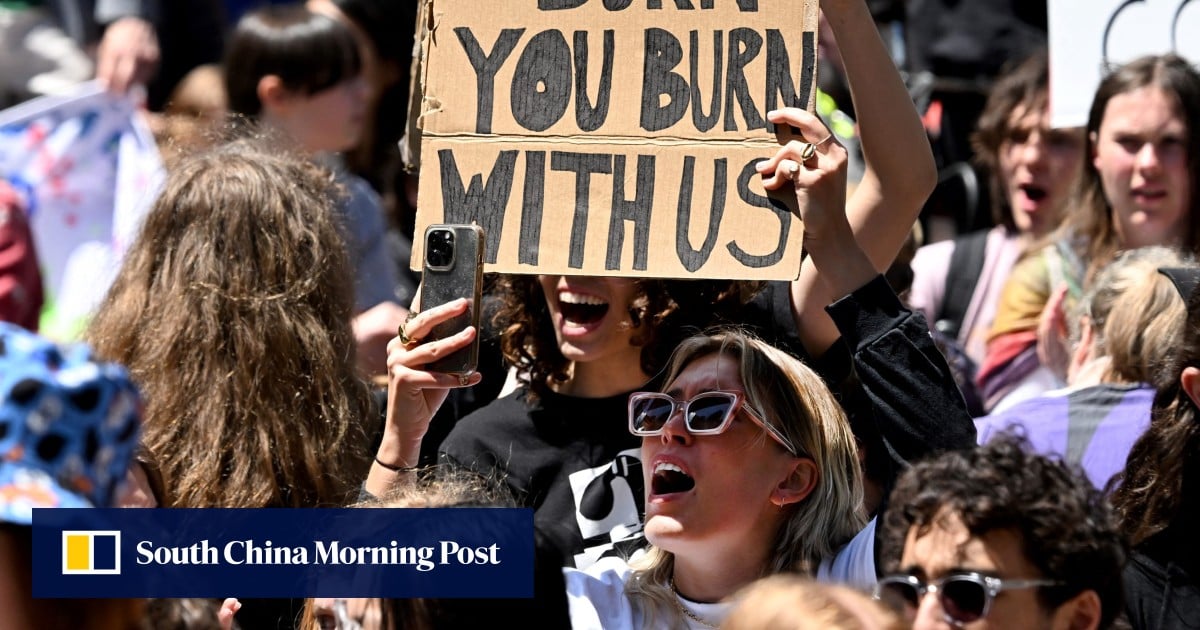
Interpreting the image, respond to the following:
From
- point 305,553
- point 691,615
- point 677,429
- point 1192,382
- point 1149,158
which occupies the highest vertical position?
point 1149,158

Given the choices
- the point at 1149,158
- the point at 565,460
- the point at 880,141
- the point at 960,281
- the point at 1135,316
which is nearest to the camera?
the point at 880,141

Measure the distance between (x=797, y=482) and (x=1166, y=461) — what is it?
67cm

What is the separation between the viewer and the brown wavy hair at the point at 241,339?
2951 millimetres

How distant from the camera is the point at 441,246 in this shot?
9.15 ft

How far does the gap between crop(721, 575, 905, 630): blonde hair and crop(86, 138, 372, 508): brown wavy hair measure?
1148 millimetres

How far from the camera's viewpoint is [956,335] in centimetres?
507

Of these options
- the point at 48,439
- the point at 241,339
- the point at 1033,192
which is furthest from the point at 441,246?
the point at 1033,192

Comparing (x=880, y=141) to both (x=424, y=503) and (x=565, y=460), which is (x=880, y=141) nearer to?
(x=565, y=460)

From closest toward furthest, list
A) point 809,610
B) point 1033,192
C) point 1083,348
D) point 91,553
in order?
point 809,610
point 91,553
point 1083,348
point 1033,192

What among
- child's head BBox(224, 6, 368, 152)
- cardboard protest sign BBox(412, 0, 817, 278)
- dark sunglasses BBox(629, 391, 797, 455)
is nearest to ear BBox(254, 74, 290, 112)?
child's head BBox(224, 6, 368, 152)

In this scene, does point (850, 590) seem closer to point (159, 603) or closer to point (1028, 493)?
point (1028, 493)

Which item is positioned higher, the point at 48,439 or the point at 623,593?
the point at 48,439

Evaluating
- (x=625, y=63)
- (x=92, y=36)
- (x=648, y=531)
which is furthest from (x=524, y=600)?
(x=92, y=36)

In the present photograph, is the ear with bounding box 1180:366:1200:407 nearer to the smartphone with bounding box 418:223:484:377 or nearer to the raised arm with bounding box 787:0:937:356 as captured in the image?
the raised arm with bounding box 787:0:937:356
